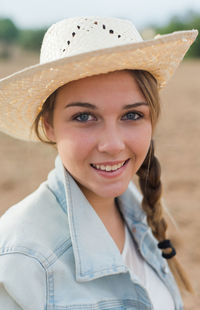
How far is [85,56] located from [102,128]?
306 millimetres

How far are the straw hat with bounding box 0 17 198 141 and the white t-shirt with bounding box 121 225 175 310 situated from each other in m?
0.81

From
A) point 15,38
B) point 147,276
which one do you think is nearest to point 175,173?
point 147,276

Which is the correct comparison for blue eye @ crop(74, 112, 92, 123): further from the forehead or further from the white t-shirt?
the white t-shirt

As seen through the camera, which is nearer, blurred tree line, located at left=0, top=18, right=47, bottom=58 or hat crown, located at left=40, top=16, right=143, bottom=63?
hat crown, located at left=40, top=16, right=143, bottom=63

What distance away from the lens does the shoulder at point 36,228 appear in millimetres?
1496

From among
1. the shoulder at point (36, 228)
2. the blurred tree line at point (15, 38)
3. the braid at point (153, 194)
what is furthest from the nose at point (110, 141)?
the blurred tree line at point (15, 38)

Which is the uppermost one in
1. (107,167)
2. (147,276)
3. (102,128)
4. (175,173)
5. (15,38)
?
(15,38)

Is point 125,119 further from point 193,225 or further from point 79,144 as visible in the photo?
point 193,225

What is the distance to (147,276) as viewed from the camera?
6.49 feet

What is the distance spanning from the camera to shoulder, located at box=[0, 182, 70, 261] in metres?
1.50

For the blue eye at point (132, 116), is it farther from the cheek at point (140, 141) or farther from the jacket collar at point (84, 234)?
the jacket collar at point (84, 234)

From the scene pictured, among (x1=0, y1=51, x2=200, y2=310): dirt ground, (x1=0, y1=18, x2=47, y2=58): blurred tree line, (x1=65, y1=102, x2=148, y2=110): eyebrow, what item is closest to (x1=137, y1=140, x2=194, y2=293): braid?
(x1=0, y1=51, x2=200, y2=310): dirt ground

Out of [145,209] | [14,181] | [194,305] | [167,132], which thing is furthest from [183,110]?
[145,209]

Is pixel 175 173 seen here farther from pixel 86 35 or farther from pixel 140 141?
pixel 86 35
